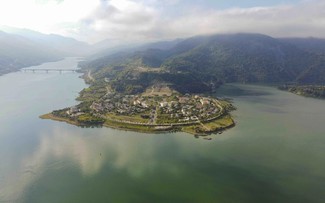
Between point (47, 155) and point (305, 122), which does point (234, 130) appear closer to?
point (305, 122)

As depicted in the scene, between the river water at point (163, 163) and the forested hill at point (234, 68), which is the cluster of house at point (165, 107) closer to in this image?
the river water at point (163, 163)

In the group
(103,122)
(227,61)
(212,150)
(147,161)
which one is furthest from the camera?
(227,61)

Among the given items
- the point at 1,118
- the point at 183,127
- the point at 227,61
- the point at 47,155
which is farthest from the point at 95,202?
the point at 227,61

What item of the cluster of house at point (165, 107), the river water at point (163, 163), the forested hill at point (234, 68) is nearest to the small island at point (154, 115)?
the cluster of house at point (165, 107)

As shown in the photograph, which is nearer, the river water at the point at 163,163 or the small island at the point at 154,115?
the river water at the point at 163,163

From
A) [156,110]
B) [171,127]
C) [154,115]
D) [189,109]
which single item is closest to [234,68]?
[189,109]

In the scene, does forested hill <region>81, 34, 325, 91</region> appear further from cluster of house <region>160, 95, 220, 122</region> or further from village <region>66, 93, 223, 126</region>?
cluster of house <region>160, 95, 220, 122</region>

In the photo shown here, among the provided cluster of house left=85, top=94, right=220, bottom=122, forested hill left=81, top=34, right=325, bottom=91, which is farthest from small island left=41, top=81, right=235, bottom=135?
forested hill left=81, top=34, right=325, bottom=91
